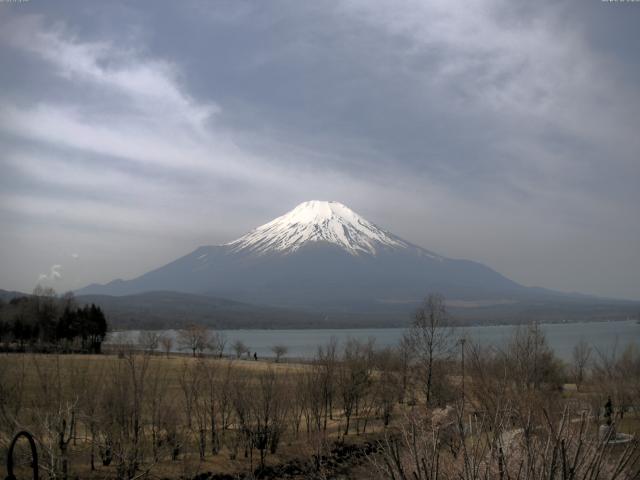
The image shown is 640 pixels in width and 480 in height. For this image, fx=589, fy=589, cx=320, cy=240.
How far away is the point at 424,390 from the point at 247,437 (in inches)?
577

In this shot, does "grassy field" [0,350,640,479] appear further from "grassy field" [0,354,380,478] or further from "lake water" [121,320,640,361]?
"lake water" [121,320,640,361]

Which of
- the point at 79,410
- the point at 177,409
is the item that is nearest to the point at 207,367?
the point at 177,409

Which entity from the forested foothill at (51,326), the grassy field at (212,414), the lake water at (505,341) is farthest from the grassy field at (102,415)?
the forested foothill at (51,326)

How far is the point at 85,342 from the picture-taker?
7806 cm

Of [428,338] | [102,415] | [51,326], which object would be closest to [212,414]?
[102,415]

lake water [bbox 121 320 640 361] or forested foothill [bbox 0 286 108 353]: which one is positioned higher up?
forested foothill [bbox 0 286 108 353]

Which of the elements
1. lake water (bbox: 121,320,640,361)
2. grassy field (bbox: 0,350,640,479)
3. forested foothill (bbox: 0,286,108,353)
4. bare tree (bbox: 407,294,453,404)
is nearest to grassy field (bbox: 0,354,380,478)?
grassy field (bbox: 0,350,640,479)

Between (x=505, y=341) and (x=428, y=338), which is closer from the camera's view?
(x=428, y=338)

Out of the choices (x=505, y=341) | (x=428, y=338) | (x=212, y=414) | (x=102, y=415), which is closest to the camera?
(x=102, y=415)

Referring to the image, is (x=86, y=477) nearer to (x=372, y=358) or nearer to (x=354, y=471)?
(x=354, y=471)

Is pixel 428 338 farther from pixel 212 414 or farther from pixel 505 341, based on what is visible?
pixel 505 341

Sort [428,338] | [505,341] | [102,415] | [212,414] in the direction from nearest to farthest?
[102,415], [212,414], [428,338], [505,341]

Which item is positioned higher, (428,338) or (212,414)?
(428,338)

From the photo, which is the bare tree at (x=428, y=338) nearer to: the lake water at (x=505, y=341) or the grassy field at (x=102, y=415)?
the lake water at (x=505, y=341)
